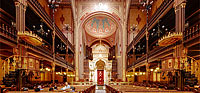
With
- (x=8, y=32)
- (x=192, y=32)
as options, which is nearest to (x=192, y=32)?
(x=192, y=32)

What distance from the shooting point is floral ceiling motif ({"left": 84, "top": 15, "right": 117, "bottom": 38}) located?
119ft

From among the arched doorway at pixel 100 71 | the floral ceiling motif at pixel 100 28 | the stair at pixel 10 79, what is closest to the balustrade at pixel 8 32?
the stair at pixel 10 79

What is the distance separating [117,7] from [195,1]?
60.4 ft

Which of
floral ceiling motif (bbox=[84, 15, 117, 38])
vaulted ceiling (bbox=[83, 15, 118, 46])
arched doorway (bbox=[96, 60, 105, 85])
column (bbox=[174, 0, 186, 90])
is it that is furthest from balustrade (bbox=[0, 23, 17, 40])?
arched doorway (bbox=[96, 60, 105, 85])

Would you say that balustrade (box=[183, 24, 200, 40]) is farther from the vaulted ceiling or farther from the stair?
the vaulted ceiling

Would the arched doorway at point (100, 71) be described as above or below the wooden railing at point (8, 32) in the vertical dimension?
below

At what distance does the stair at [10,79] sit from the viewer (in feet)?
30.3

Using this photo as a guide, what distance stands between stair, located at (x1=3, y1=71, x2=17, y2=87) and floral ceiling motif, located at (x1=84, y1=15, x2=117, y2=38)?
26.8 m

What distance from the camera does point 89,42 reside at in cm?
3806

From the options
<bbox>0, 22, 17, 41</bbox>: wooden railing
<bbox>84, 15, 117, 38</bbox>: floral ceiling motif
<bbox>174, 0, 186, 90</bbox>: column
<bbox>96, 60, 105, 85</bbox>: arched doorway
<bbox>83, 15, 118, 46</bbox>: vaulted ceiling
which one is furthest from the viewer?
<bbox>96, 60, 105, 85</bbox>: arched doorway

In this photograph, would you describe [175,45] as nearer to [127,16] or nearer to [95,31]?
[127,16]

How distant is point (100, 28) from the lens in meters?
37.1

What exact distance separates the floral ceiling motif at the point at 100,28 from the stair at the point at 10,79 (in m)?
26.8

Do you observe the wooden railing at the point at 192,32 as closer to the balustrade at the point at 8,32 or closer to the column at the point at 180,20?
the column at the point at 180,20
